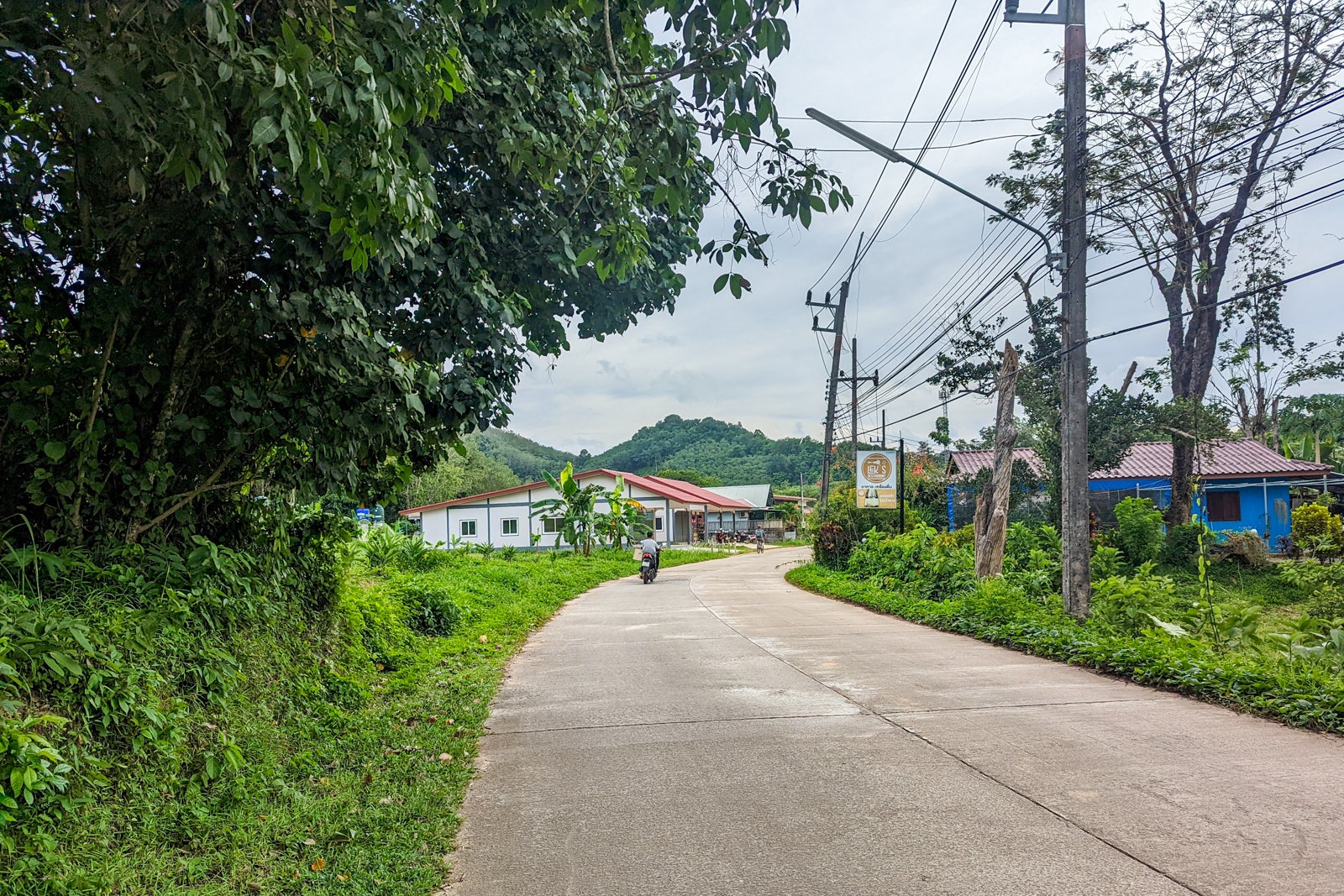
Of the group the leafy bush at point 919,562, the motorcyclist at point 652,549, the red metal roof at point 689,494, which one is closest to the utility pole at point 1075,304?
the leafy bush at point 919,562

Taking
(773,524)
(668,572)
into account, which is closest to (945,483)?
(668,572)

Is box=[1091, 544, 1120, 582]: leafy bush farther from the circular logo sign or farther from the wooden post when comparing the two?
the circular logo sign

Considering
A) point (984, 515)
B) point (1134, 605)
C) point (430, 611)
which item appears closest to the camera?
point (1134, 605)

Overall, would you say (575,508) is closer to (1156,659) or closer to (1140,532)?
(1140,532)

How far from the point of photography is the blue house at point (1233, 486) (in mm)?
28359

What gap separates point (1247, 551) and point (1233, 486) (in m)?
9.32

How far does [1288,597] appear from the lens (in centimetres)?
1742

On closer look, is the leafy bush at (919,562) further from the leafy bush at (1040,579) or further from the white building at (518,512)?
the white building at (518,512)

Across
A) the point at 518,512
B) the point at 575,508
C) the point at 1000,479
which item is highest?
the point at 1000,479

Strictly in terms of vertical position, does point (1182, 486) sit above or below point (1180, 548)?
above

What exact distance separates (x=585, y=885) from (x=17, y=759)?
227 cm

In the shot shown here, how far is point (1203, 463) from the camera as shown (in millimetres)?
28641

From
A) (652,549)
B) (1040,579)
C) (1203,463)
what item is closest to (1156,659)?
(1040,579)

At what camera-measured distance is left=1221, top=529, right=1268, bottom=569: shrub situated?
20703mm
